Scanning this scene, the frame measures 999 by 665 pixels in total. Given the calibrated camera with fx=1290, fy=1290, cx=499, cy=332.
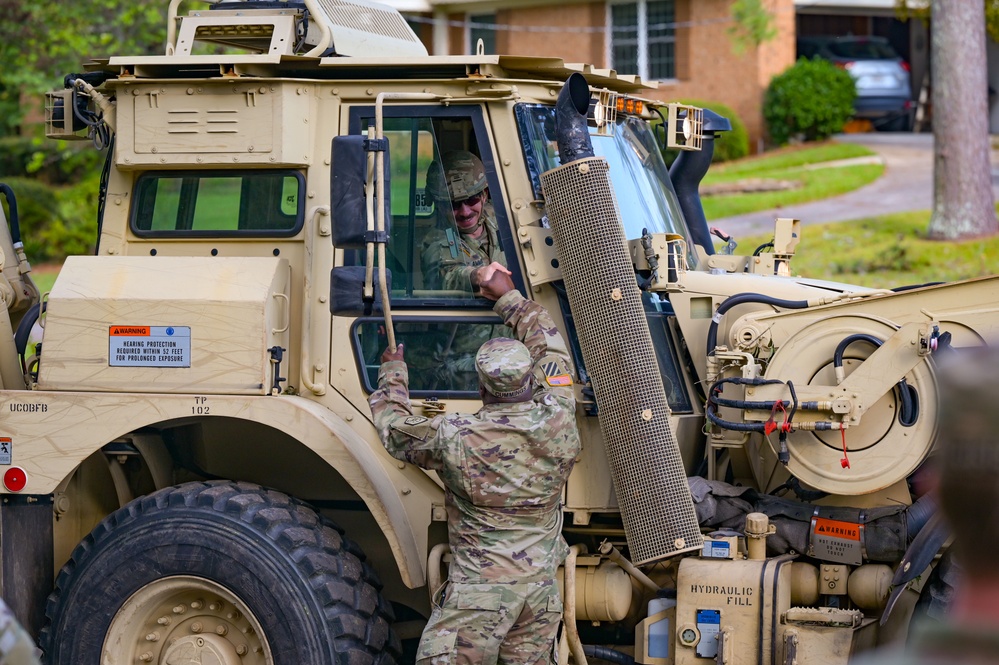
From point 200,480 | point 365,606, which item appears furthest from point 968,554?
point 200,480

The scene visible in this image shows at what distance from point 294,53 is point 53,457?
1884 mm

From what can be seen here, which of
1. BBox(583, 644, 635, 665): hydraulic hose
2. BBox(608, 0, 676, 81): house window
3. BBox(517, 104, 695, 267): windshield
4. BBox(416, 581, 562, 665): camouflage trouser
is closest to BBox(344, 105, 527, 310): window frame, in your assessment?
BBox(517, 104, 695, 267): windshield

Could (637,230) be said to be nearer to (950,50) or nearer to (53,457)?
(53,457)

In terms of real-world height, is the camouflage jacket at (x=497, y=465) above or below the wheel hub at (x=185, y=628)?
above

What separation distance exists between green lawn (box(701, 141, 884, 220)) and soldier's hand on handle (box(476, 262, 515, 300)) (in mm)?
13034

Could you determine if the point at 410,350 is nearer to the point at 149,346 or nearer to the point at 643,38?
the point at 149,346

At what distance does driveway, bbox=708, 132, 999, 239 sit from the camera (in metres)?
17.4

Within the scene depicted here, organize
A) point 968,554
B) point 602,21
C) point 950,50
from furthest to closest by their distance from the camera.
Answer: point 602,21
point 950,50
point 968,554

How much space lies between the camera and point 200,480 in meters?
5.27

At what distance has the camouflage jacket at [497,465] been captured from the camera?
15.2ft

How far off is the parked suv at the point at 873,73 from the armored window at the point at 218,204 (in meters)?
22.3

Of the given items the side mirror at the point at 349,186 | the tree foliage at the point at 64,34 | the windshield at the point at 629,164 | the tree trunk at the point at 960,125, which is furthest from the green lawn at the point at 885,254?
the side mirror at the point at 349,186

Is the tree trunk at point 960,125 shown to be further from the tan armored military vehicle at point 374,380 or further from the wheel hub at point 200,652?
the wheel hub at point 200,652

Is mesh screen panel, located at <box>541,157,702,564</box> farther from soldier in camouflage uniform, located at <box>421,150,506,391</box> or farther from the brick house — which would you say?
the brick house
